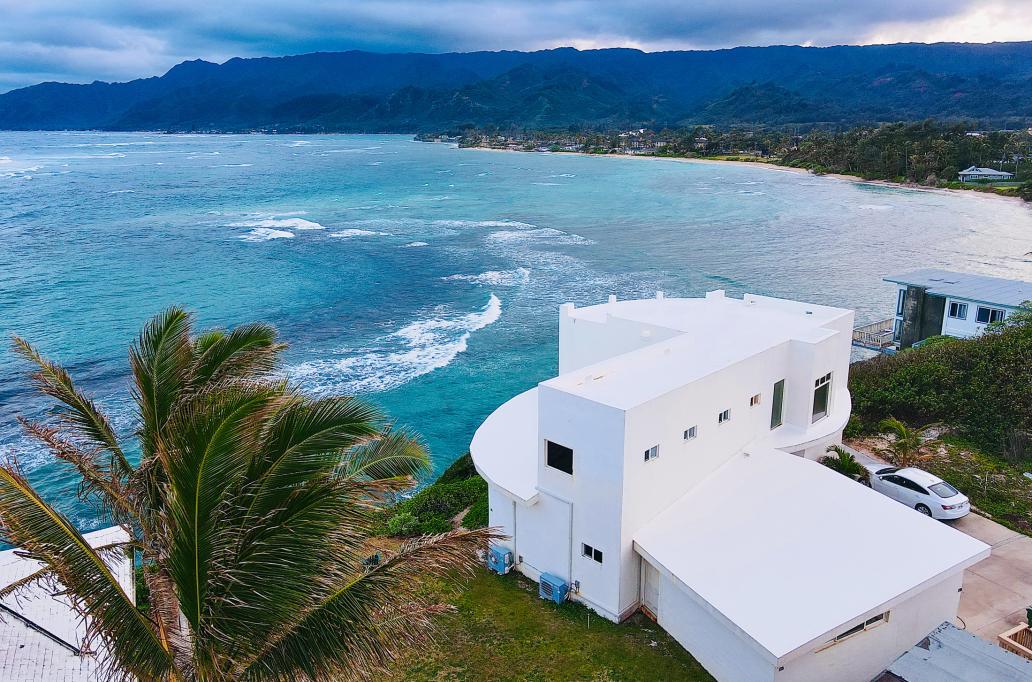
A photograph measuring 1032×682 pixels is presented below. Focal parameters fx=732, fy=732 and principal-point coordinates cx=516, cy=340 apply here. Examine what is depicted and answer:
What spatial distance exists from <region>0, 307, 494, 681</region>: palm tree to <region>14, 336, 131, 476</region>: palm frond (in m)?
0.02

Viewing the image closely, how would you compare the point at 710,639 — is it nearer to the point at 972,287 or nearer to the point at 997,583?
the point at 997,583

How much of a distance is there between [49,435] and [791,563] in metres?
10.3

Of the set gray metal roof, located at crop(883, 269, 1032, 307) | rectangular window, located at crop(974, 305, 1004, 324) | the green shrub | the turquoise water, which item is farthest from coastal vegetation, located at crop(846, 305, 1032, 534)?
the turquoise water

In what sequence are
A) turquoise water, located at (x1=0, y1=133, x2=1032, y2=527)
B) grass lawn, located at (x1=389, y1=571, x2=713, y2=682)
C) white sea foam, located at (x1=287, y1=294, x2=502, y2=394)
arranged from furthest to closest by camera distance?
turquoise water, located at (x1=0, y1=133, x2=1032, y2=527)
white sea foam, located at (x1=287, y1=294, x2=502, y2=394)
grass lawn, located at (x1=389, y1=571, x2=713, y2=682)

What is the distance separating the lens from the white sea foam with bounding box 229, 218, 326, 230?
6779 cm

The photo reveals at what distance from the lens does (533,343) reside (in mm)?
36094

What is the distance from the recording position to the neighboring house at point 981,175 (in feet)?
320

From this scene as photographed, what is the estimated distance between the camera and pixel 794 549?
39.3 feet

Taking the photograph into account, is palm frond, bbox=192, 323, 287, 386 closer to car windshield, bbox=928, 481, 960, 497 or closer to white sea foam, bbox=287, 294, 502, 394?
car windshield, bbox=928, 481, 960, 497

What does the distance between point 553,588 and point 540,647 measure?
130 cm

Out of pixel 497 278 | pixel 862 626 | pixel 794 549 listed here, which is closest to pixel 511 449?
pixel 794 549

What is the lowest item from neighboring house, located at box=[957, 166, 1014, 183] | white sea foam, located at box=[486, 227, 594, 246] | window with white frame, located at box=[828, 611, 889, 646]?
window with white frame, located at box=[828, 611, 889, 646]

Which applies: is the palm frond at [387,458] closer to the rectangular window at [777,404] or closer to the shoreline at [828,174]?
the rectangular window at [777,404]

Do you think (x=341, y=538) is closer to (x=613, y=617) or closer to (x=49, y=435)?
(x=49, y=435)
